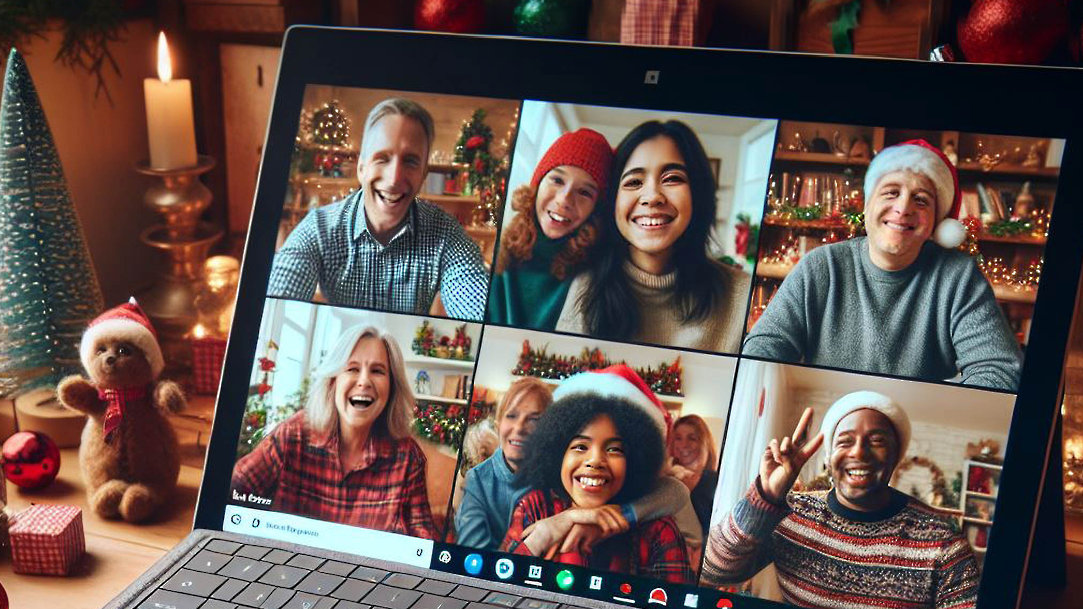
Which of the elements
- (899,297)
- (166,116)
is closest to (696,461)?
(899,297)

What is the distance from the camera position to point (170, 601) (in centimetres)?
64

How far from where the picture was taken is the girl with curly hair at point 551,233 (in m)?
0.70

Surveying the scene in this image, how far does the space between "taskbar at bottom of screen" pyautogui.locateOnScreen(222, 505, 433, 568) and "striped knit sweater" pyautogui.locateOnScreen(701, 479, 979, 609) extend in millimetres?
190

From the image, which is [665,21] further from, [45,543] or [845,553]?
[45,543]

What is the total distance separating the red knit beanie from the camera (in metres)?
0.70

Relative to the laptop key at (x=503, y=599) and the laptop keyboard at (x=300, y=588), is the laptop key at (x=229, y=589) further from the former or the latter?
the laptop key at (x=503, y=599)

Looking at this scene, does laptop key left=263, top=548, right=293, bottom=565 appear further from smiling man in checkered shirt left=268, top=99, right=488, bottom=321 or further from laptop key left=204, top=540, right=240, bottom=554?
smiling man in checkered shirt left=268, top=99, right=488, bottom=321

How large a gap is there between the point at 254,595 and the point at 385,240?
0.83 ft

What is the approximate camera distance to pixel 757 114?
0.68m

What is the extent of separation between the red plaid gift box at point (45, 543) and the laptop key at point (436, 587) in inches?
12.2

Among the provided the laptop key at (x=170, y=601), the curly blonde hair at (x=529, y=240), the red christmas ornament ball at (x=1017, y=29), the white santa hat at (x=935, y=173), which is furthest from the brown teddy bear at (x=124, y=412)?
the red christmas ornament ball at (x=1017, y=29)

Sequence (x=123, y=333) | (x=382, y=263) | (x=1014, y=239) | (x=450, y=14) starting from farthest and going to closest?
(x=450, y=14), (x=123, y=333), (x=382, y=263), (x=1014, y=239)

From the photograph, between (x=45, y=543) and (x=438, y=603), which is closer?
(x=438, y=603)

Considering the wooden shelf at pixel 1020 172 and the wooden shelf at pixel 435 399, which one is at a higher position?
the wooden shelf at pixel 1020 172
